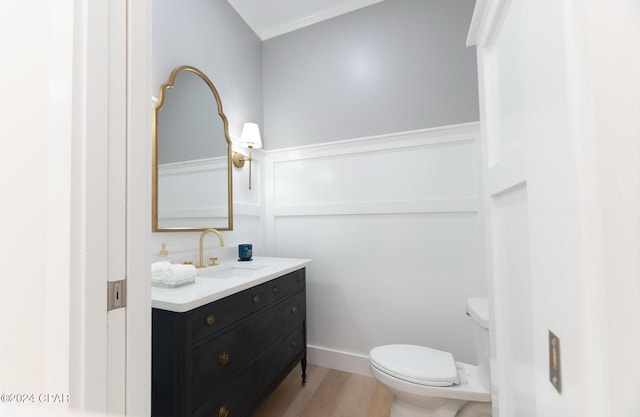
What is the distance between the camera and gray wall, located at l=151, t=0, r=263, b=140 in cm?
153

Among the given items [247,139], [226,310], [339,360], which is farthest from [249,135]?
[339,360]

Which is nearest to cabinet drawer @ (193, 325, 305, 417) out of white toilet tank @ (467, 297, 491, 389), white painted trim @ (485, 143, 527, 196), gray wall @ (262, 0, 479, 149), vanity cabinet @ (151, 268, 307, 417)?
vanity cabinet @ (151, 268, 307, 417)

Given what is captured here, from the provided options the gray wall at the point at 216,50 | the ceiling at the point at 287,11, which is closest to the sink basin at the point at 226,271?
the gray wall at the point at 216,50

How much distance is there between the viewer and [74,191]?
534mm

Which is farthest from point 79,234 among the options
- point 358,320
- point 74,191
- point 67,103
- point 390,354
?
point 358,320

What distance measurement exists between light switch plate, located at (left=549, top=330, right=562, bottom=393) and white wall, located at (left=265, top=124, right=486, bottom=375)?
1479mm

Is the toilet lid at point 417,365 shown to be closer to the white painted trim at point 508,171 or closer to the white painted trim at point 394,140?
the white painted trim at point 508,171

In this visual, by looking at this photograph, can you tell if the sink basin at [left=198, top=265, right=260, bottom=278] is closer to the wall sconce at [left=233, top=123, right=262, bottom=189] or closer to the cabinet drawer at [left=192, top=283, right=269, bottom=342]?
the cabinet drawer at [left=192, top=283, right=269, bottom=342]

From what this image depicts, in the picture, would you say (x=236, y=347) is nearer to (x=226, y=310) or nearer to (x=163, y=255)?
(x=226, y=310)

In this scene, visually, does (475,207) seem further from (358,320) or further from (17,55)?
(17,55)

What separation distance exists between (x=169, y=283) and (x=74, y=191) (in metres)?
0.73

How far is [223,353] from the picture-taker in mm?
1122

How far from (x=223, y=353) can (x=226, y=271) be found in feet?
2.04

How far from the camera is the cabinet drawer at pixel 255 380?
1092 mm
